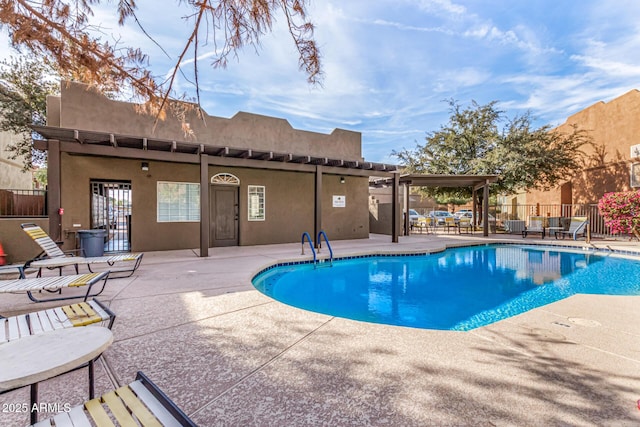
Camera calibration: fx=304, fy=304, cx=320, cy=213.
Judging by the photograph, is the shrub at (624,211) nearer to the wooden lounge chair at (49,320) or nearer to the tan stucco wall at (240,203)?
the tan stucco wall at (240,203)

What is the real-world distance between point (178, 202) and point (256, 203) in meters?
2.53

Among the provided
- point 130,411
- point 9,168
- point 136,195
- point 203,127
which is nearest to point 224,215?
point 136,195

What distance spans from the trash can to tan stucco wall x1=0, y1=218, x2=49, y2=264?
0.94 meters

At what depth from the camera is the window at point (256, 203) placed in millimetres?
10664

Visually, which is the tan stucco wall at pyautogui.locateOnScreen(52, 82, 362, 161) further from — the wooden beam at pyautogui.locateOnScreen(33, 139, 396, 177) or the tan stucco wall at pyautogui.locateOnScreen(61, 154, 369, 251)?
the tan stucco wall at pyautogui.locateOnScreen(61, 154, 369, 251)

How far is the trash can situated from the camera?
712 centimetres

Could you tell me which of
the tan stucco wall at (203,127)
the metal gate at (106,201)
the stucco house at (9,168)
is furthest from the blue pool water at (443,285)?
the stucco house at (9,168)

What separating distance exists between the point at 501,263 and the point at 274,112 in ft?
28.8

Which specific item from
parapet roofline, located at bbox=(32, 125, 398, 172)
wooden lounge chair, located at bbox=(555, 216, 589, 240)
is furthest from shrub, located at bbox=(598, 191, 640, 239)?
parapet roofline, located at bbox=(32, 125, 398, 172)

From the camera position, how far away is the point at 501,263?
890 cm

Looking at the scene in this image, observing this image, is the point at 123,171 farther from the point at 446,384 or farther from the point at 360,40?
the point at 446,384

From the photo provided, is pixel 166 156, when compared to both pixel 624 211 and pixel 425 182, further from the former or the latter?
pixel 624 211

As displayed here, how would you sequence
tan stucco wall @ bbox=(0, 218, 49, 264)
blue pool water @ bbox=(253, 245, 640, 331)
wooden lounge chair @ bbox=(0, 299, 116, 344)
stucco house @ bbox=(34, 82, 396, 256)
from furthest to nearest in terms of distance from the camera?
stucco house @ bbox=(34, 82, 396, 256) → tan stucco wall @ bbox=(0, 218, 49, 264) → blue pool water @ bbox=(253, 245, 640, 331) → wooden lounge chair @ bbox=(0, 299, 116, 344)

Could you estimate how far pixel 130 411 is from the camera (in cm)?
130
